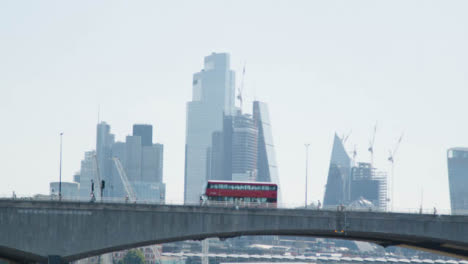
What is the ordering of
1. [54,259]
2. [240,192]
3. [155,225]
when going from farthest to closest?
[240,192], [155,225], [54,259]

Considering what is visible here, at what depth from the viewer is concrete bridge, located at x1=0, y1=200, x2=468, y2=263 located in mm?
103500

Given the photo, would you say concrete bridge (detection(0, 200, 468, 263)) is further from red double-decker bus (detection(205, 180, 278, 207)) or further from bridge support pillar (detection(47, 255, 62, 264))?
red double-decker bus (detection(205, 180, 278, 207))

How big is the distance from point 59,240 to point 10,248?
21.1 feet

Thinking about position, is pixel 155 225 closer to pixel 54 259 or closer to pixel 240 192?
pixel 54 259

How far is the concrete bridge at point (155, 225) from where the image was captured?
104m

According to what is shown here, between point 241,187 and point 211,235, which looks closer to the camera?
point 211,235

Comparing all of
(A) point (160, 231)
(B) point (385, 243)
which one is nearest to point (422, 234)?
(B) point (385, 243)

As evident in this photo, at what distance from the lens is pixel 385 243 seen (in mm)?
129250

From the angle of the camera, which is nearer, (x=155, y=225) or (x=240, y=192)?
(x=155, y=225)

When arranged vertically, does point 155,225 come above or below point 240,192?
below

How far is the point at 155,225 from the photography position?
106875 mm

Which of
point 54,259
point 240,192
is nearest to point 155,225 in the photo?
point 54,259

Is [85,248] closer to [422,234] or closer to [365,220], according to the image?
[365,220]

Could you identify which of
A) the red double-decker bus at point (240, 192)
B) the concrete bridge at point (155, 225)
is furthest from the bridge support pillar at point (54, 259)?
the red double-decker bus at point (240, 192)
